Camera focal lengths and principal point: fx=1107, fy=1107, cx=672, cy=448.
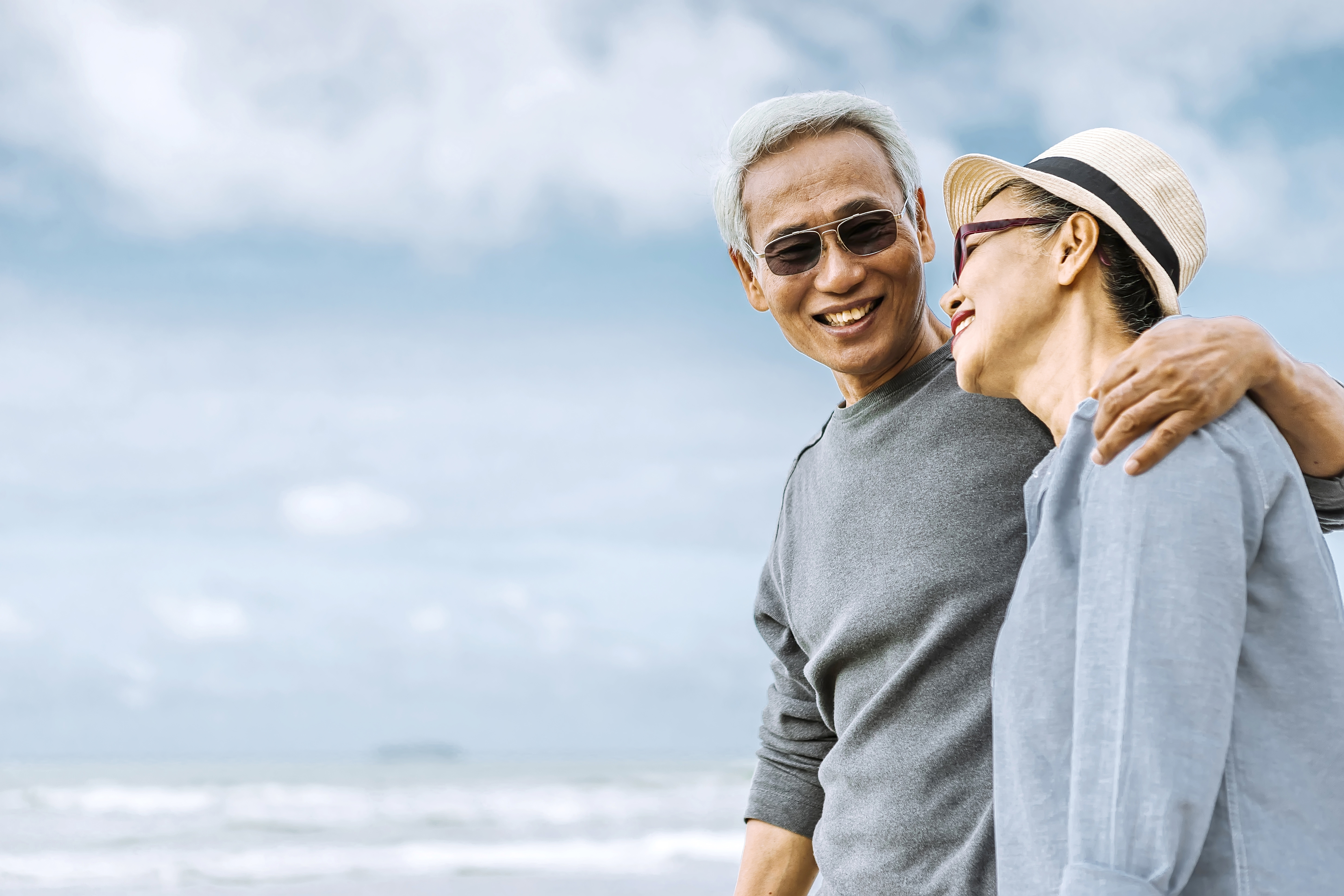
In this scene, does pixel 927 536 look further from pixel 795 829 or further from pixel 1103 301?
pixel 795 829

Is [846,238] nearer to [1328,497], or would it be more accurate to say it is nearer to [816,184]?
[816,184]

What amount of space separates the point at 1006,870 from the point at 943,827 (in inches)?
24.3

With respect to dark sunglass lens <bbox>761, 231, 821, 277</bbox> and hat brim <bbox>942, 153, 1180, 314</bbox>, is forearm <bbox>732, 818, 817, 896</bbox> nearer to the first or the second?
dark sunglass lens <bbox>761, 231, 821, 277</bbox>

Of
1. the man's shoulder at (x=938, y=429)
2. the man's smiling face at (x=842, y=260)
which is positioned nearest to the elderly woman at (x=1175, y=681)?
the man's shoulder at (x=938, y=429)

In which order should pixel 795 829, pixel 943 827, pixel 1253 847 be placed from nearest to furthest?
pixel 1253 847 → pixel 943 827 → pixel 795 829

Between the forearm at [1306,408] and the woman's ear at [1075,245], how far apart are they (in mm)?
285

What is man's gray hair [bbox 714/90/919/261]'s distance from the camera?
7.39ft

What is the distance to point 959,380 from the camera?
1.64 m

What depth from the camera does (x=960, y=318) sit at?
5.63 feet

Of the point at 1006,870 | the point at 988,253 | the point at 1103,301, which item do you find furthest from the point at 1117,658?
the point at 988,253

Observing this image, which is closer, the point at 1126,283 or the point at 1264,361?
the point at 1264,361

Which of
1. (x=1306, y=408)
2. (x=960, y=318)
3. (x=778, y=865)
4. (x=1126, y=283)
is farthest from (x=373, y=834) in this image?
(x=1306, y=408)

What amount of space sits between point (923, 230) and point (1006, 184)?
2.50ft

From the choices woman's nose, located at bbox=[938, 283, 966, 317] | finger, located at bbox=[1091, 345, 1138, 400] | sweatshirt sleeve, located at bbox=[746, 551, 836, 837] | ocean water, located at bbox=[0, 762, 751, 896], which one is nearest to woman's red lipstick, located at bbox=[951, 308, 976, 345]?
woman's nose, located at bbox=[938, 283, 966, 317]
